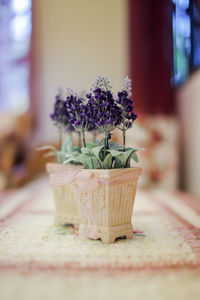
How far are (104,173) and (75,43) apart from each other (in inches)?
95.1

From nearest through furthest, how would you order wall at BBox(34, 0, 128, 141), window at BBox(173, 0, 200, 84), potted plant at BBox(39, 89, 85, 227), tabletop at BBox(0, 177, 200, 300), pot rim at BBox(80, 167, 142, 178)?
tabletop at BBox(0, 177, 200, 300)
pot rim at BBox(80, 167, 142, 178)
potted plant at BBox(39, 89, 85, 227)
window at BBox(173, 0, 200, 84)
wall at BBox(34, 0, 128, 141)

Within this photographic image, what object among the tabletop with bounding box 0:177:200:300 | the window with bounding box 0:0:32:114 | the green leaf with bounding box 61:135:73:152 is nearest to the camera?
the tabletop with bounding box 0:177:200:300

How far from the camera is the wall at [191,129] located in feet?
6.62

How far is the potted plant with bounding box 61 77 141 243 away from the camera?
0.80m

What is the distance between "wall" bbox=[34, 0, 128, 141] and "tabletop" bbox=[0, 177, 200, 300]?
2.02m

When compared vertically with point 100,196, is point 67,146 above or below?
above

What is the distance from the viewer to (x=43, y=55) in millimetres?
2984

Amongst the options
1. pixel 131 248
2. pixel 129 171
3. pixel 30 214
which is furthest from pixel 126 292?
pixel 30 214

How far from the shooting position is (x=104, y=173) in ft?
2.59

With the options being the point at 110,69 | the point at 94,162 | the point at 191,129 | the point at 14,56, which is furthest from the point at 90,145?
the point at 14,56

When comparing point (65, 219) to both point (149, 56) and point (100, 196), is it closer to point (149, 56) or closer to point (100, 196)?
point (100, 196)

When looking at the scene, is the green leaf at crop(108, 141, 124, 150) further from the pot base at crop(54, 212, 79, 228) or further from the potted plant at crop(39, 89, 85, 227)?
the pot base at crop(54, 212, 79, 228)

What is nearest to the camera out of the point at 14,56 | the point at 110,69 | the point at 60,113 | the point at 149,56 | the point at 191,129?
the point at 60,113

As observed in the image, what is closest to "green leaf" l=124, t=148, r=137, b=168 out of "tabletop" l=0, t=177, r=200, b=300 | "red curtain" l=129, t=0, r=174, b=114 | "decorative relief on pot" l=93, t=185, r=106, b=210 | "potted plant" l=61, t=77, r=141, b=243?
"potted plant" l=61, t=77, r=141, b=243
